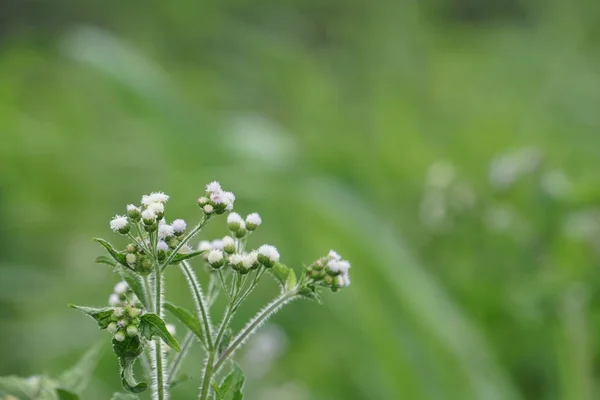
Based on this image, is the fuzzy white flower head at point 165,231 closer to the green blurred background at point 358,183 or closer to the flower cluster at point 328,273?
the flower cluster at point 328,273

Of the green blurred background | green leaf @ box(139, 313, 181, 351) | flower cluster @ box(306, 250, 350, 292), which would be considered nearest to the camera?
green leaf @ box(139, 313, 181, 351)

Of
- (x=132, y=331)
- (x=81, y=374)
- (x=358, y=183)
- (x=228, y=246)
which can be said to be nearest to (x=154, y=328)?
(x=132, y=331)

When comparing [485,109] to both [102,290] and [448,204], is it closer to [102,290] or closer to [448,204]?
[448,204]

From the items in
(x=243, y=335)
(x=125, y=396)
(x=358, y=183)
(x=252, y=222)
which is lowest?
(x=125, y=396)

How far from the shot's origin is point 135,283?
1254mm

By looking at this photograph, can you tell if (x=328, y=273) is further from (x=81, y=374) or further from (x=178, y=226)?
(x=81, y=374)

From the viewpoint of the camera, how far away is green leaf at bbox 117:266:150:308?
1233mm

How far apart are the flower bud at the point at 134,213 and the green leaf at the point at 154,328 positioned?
7.7 inches

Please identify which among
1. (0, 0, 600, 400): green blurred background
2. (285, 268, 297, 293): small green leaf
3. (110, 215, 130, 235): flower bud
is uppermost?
(0, 0, 600, 400): green blurred background

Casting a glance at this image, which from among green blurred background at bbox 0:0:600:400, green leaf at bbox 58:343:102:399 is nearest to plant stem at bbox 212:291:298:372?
green leaf at bbox 58:343:102:399

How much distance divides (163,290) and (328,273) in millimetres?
264

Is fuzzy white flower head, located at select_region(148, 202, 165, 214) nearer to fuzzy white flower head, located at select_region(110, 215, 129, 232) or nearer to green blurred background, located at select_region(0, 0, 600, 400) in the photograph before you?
fuzzy white flower head, located at select_region(110, 215, 129, 232)

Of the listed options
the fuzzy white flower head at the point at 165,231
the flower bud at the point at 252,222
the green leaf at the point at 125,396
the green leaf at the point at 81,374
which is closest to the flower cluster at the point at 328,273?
the flower bud at the point at 252,222

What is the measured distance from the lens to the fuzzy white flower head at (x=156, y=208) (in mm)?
1241
